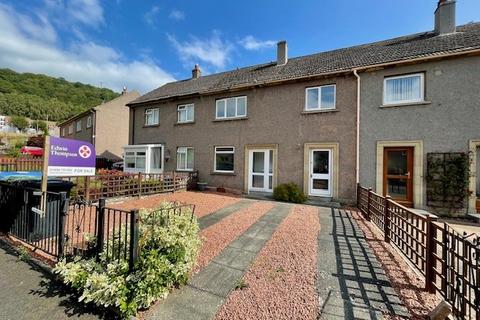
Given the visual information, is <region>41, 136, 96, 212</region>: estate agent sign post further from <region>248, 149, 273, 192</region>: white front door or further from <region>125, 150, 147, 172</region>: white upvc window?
<region>125, 150, 147, 172</region>: white upvc window

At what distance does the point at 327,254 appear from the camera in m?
4.62

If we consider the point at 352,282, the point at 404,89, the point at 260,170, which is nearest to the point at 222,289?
the point at 352,282

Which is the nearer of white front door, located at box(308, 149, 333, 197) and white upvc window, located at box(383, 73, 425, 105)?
white upvc window, located at box(383, 73, 425, 105)

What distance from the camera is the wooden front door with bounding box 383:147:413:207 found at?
30.1 feet

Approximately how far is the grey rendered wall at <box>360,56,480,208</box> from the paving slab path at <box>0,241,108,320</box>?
32.9 feet

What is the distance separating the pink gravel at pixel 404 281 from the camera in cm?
306

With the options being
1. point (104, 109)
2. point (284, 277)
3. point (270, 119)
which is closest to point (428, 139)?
point (270, 119)

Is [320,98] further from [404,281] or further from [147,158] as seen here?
[147,158]

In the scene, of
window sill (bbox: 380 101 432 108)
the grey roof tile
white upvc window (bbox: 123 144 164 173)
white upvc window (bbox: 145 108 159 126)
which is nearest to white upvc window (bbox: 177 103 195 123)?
the grey roof tile

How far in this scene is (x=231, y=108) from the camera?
13.3 m

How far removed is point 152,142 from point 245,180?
7.79m

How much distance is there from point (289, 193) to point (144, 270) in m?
8.11

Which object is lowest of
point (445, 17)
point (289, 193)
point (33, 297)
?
point (33, 297)

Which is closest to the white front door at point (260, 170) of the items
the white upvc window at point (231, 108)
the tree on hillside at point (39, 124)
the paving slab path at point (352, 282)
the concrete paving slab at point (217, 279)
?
the white upvc window at point (231, 108)
